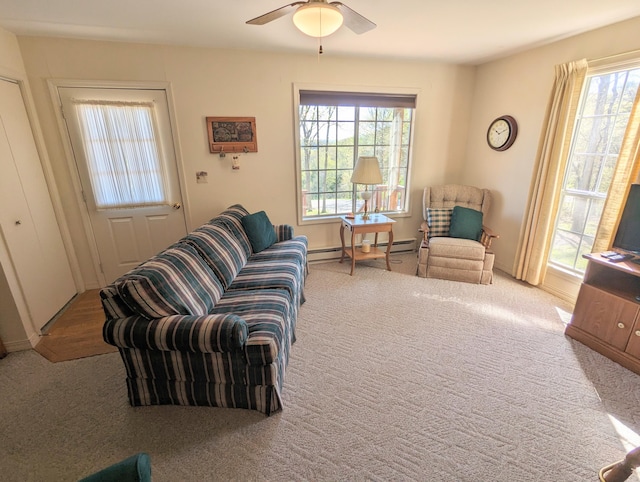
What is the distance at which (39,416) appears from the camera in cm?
172

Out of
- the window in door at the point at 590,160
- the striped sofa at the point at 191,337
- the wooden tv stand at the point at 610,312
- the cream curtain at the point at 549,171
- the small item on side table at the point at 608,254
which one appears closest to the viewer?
the striped sofa at the point at 191,337

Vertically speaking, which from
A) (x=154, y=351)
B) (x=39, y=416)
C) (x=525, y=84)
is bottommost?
(x=39, y=416)

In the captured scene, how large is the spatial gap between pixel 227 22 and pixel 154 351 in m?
2.46

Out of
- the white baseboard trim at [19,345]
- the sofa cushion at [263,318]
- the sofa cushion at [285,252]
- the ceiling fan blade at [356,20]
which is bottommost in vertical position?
the white baseboard trim at [19,345]

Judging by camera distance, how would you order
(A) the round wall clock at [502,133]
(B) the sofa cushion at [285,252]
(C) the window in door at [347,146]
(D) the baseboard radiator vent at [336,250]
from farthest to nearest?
Result: (D) the baseboard radiator vent at [336,250] < (C) the window in door at [347,146] < (A) the round wall clock at [502,133] < (B) the sofa cushion at [285,252]

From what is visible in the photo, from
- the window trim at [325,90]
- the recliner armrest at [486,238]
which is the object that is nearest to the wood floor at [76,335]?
the window trim at [325,90]

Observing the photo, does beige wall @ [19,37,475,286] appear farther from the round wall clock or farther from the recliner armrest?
the recliner armrest

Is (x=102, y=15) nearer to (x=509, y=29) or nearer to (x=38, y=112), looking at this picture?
(x=38, y=112)

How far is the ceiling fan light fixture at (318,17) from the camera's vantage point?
149cm

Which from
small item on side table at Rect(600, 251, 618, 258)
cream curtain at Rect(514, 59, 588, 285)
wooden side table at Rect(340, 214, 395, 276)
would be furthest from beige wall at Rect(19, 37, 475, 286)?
small item on side table at Rect(600, 251, 618, 258)

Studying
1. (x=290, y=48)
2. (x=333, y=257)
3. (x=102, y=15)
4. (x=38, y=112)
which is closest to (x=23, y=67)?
(x=38, y=112)

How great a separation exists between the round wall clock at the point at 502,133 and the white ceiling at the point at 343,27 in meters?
0.72

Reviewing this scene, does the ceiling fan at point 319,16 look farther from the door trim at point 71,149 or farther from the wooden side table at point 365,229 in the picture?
the wooden side table at point 365,229

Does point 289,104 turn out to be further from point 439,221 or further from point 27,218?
point 27,218
